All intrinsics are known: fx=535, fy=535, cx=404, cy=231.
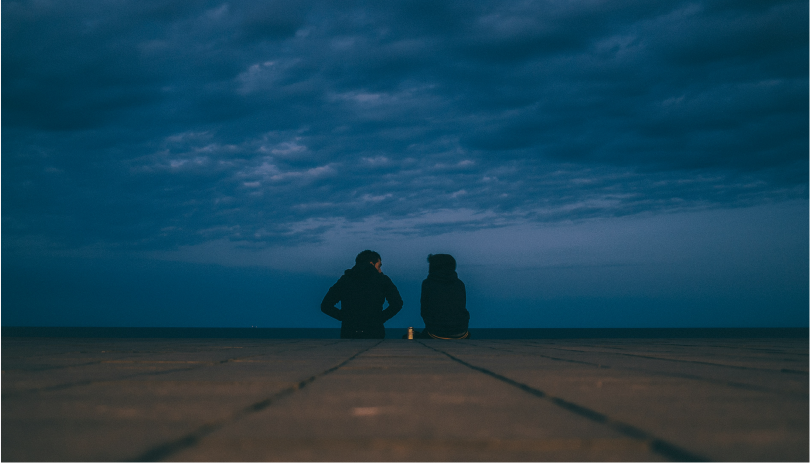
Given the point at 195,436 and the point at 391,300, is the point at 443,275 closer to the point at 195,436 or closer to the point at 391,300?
the point at 391,300

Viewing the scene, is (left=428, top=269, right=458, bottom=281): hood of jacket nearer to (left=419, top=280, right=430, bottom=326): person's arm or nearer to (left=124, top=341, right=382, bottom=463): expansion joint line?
(left=419, top=280, right=430, bottom=326): person's arm

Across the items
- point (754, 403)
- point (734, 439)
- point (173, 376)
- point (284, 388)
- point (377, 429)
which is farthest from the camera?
point (173, 376)

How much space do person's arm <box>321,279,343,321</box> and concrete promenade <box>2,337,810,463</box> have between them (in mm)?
4877

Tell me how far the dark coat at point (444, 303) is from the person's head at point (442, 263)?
1.9 inches

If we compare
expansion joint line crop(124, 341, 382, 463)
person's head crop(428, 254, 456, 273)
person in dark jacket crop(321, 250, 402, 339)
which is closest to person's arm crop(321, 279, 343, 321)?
person in dark jacket crop(321, 250, 402, 339)

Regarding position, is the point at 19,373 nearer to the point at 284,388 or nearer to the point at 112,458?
the point at 284,388

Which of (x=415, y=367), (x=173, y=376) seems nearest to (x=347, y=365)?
(x=415, y=367)

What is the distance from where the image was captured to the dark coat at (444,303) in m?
7.48

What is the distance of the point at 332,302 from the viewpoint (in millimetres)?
7758

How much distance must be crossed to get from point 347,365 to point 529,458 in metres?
2.22

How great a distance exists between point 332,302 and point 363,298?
471 millimetres

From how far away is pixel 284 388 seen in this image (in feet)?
6.96

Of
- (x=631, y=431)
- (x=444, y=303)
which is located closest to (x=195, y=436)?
(x=631, y=431)

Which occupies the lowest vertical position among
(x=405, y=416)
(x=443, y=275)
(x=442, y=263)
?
(x=405, y=416)
